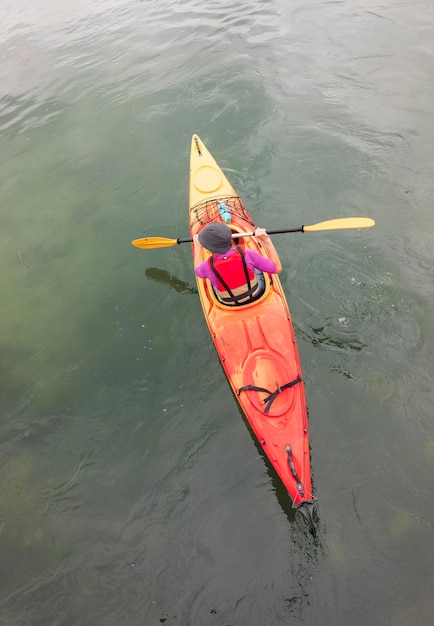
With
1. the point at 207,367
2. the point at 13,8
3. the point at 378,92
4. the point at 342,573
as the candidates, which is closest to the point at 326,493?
the point at 342,573

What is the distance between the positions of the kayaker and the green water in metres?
0.99

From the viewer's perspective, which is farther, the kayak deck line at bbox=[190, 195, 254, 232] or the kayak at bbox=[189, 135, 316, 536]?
the kayak deck line at bbox=[190, 195, 254, 232]

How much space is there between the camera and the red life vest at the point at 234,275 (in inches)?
167

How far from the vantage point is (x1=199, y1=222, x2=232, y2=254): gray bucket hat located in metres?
3.79

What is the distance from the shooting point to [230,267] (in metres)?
4.33

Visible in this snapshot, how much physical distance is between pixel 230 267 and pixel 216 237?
0.60 m

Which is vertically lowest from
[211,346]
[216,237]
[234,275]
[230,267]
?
[211,346]

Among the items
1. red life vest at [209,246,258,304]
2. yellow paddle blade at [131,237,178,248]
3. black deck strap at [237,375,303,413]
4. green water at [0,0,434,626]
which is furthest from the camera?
yellow paddle blade at [131,237,178,248]

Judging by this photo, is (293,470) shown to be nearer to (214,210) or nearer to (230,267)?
(230,267)

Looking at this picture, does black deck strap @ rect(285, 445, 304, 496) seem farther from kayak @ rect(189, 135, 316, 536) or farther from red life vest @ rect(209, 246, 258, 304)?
red life vest @ rect(209, 246, 258, 304)

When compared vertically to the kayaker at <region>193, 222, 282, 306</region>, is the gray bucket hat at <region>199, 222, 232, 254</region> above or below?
above

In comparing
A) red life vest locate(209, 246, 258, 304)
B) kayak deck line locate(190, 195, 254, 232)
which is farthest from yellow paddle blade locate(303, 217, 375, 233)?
red life vest locate(209, 246, 258, 304)

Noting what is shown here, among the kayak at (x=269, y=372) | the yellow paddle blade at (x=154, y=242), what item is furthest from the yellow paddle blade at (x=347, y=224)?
the yellow paddle blade at (x=154, y=242)

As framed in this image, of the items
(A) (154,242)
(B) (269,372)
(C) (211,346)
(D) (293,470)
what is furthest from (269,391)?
(A) (154,242)
